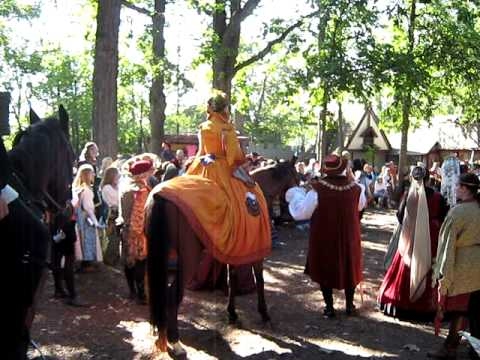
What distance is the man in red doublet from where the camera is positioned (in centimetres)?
687

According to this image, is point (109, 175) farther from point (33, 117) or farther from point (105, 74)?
point (33, 117)

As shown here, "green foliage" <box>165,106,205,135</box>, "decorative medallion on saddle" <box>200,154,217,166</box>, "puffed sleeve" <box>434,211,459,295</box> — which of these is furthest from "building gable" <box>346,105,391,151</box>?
"puffed sleeve" <box>434,211,459,295</box>

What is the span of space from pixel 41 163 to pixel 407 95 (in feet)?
39.8

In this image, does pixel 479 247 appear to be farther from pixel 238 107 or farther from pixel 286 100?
pixel 238 107

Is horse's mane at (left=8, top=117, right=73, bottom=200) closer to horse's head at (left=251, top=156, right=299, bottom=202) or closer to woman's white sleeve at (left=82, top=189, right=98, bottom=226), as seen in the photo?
woman's white sleeve at (left=82, top=189, right=98, bottom=226)

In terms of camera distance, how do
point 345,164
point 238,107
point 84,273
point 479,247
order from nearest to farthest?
point 479,247
point 345,164
point 84,273
point 238,107

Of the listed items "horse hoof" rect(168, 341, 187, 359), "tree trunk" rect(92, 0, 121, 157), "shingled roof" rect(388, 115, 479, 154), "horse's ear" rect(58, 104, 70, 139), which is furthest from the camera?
"shingled roof" rect(388, 115, 479, 154)

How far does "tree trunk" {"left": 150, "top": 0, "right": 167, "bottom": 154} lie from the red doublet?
10.2 m

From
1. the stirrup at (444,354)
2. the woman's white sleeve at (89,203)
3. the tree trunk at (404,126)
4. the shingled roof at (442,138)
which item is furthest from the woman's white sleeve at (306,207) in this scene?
the shingled roof at (442,138)

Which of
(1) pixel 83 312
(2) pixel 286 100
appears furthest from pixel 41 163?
(2) pixel 286 100

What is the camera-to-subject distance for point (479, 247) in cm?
525

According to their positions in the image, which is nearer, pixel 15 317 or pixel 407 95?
pixel 15 317

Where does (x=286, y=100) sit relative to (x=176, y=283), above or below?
above

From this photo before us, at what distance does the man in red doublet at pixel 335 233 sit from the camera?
22.5ft
